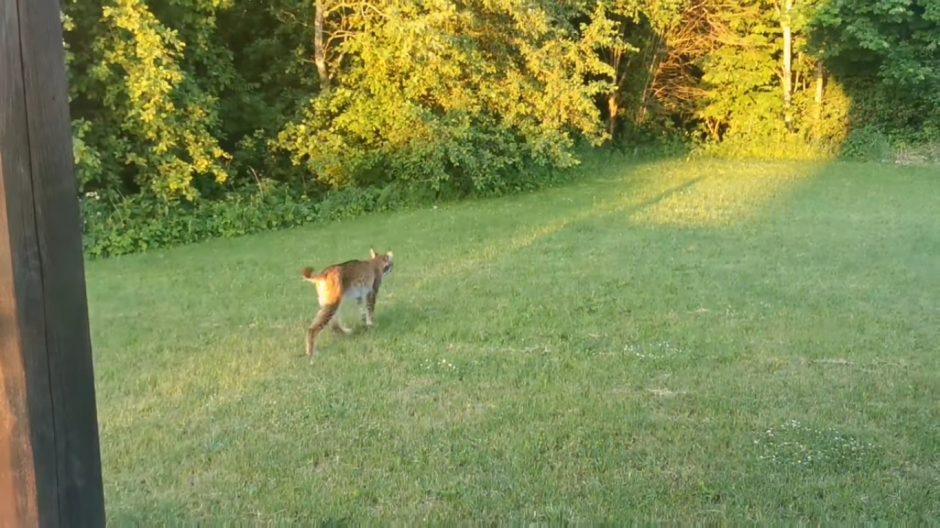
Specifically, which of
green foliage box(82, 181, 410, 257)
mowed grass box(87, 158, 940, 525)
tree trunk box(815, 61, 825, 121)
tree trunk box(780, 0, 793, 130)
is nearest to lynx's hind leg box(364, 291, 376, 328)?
mowed grass box(87, 158, 940, 525)

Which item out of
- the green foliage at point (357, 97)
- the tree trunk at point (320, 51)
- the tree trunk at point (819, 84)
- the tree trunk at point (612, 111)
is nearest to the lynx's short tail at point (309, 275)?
the green foliage at point (357, 97)

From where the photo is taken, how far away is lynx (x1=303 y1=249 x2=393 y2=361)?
7.06 metres

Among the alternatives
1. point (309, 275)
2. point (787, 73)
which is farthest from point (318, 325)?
point (787, 73)

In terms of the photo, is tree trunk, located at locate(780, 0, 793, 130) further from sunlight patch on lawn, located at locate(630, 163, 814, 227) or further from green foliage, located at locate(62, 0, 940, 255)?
sunlight patch on lawn, located at locate(630, 163, 814, 227)

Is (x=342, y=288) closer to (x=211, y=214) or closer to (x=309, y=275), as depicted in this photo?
(x=309, y=275)

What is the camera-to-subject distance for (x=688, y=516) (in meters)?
3.99

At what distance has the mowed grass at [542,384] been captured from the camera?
427cm

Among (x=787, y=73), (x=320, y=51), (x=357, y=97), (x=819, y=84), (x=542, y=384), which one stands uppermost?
(x=320, y=51)

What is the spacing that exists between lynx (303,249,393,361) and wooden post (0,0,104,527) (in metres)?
5.03

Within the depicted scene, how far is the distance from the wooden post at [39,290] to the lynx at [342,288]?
198 inches

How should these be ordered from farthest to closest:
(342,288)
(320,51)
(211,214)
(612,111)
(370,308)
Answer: (612,111)
(320,51)
(211,214)
(370,308)
(342,288)

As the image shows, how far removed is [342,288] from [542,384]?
2.02m

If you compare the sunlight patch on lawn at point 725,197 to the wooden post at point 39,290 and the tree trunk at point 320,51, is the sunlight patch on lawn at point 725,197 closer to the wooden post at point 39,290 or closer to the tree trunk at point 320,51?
the tree trunk at point 320,51

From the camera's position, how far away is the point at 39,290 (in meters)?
1.82
